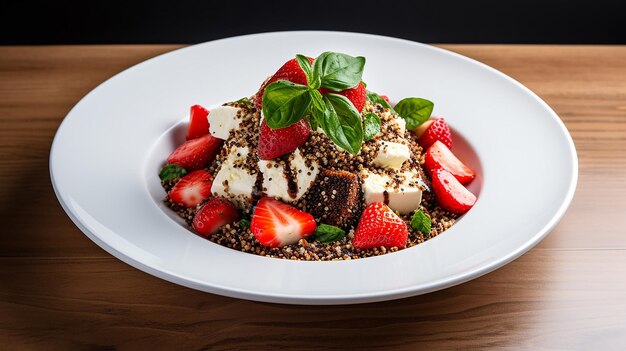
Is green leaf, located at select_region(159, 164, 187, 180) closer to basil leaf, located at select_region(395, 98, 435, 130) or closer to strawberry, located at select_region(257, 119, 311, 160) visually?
strawberry, located at select_region(257, 119, 311, 160)

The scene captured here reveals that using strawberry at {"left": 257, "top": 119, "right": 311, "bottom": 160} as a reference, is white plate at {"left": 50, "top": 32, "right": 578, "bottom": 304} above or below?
below

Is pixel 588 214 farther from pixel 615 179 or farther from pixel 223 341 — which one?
pixel 223 341

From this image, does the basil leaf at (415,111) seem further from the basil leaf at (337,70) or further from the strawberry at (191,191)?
the strawberry at (191,191)

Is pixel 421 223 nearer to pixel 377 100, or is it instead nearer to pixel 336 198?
pixel 336 198

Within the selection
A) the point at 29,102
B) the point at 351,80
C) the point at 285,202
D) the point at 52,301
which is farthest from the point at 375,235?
the point at 29,102

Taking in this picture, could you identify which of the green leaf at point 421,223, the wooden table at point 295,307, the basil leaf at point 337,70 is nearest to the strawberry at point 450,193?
the green leaf at point 421,223

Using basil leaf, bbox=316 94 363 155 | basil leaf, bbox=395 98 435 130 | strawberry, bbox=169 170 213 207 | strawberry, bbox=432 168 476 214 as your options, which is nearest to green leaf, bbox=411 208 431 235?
strawberry, bbox=432 168 476 214

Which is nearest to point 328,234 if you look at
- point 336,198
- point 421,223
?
point 336,198

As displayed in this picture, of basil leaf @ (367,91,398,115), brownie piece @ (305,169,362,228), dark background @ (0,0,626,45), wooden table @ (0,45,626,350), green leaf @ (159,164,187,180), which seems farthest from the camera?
dark background @ (0,0,626,45)
